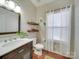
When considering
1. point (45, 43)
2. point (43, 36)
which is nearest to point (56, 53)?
point (45, 43)

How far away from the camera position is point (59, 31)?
317 cm

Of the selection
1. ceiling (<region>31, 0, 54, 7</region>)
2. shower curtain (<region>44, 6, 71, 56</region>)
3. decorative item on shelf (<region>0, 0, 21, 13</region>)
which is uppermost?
ceiling (<region>31, 0, 54, 7</region>)

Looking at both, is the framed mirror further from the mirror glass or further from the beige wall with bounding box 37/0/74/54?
the beige wall with bounding box 37/0/74/54

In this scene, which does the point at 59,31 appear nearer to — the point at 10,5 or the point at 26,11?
the point at 26,11

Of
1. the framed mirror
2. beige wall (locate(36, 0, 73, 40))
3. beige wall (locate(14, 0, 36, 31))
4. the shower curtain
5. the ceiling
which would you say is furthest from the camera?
the ceiling

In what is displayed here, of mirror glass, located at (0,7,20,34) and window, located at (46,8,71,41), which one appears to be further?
window, located at (46,8,71,41)

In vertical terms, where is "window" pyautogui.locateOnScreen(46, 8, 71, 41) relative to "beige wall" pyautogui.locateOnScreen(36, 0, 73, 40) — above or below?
below

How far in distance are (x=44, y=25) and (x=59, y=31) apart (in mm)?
783

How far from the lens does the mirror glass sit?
7.26ft

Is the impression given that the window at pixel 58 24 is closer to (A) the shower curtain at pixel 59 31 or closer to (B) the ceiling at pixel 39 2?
(A) the shower curtain at pixel 59 31

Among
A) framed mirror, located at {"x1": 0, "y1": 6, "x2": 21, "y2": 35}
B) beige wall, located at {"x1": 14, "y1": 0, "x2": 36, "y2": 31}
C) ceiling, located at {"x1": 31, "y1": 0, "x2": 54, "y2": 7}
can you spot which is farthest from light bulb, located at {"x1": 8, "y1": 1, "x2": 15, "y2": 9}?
ceiling, located at {"x1": 31, "y1": 0, "x2": 54, "y2": 7}

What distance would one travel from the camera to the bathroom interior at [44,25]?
7.82 ft

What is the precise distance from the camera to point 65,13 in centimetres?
293
